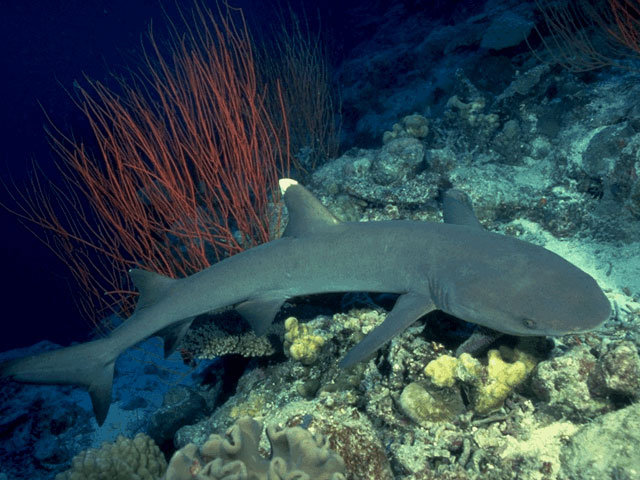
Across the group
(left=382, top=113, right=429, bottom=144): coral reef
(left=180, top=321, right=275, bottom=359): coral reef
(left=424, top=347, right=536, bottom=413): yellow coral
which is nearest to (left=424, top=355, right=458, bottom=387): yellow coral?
(left=424, top=347, right=536, bottom=413): yellow coral

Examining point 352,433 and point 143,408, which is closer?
point 352,433

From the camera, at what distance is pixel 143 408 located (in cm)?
693

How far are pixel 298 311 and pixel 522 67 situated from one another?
22.3 feet

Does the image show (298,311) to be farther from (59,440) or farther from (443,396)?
(59,440)

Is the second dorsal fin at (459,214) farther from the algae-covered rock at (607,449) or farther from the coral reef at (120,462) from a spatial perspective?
the coral reef at (120,462)

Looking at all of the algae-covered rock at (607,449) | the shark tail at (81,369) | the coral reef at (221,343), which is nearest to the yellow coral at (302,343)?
the coral reef at (221,343)

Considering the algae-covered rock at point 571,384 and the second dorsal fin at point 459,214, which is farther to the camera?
the second dorsal fin at point 459,214

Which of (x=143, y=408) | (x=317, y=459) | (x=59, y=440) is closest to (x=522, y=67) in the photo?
(x=317, y=459)

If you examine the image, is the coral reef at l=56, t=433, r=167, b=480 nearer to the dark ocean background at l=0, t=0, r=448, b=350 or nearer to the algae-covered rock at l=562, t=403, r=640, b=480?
the algae-covered rock at l=562, t=403, r=640, b=480

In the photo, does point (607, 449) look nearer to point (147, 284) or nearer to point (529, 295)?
point (529, 295)

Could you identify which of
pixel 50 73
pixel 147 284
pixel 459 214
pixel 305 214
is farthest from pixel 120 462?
pixel 50 73

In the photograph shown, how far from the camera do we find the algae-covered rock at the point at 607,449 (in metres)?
1.73

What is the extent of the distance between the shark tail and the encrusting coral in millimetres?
1297

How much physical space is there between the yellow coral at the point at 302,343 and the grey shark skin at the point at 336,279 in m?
0.32
